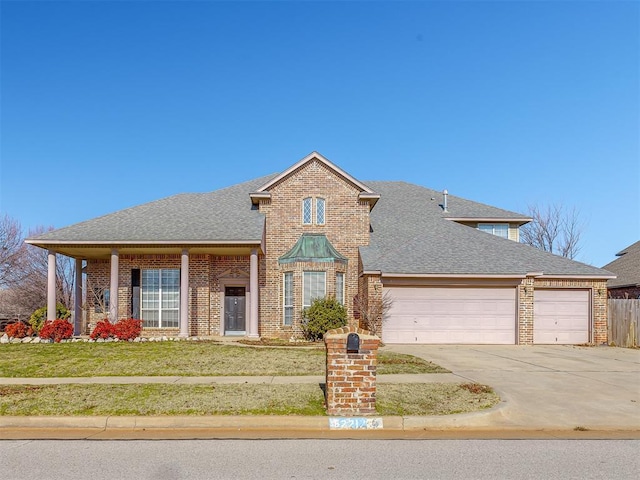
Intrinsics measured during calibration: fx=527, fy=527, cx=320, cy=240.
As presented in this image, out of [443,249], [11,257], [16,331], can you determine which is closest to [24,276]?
[11,257]

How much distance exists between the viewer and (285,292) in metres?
21.4

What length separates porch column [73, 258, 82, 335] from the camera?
73.6ft

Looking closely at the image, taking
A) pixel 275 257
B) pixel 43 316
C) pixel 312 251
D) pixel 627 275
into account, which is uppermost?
pixel 312 251

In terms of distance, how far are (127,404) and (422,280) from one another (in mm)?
13236

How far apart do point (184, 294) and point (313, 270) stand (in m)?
5.08

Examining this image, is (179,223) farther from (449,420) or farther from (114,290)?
(449,420)

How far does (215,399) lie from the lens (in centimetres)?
877

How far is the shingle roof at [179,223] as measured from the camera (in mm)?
20188

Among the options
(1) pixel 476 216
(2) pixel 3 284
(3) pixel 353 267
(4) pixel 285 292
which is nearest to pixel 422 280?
(3) pixel 353 267

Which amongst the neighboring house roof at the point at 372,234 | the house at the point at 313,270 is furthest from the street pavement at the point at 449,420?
the neighboring house roof at the point at 372,234

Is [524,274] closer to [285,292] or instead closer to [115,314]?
[285,292]

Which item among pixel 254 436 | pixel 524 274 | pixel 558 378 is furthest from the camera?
pixel 524 274

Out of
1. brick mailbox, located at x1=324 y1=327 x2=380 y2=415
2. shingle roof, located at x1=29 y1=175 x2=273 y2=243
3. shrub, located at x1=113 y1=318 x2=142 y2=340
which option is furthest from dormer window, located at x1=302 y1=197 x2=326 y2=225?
brick mailbox, located at x1=324 y1=327 x2=380 y2=415

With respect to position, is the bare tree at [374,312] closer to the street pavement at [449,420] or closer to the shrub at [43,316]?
the street pavement at [449,420]
